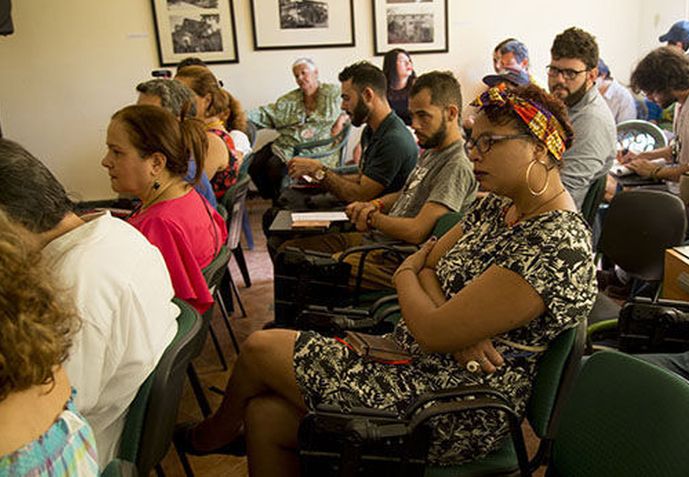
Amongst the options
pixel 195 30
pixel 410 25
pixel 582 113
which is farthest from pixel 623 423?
pixel 195 30

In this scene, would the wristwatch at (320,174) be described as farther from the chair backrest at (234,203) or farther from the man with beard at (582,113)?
the man with beard at (582,113)

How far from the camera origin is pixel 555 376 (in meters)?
1.43

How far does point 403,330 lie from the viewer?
178 centimetres

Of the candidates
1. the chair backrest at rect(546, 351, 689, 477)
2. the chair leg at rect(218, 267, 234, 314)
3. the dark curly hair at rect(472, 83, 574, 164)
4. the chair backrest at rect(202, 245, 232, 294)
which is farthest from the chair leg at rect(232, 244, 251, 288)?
the chair backrest at rect(546, 351, 689, 477)

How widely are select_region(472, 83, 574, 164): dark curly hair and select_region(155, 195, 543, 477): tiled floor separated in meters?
1.18

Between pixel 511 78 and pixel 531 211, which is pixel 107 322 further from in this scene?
pixel 511 78

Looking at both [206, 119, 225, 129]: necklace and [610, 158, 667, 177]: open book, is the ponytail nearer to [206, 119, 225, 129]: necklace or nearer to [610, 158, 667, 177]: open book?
[206, 119, 225, 129]: necklace

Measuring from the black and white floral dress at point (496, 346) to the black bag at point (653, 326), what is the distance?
15.6 inches

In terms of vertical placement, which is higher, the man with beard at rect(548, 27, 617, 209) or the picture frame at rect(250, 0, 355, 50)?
the picture frame at rect(250, 0, 355, 50)

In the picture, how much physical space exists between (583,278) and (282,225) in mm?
1361

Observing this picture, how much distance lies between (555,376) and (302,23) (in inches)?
190

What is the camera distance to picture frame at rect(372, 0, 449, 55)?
5625mm

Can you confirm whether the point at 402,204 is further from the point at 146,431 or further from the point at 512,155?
the point at 146,431

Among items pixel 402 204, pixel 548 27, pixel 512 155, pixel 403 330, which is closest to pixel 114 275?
pixel 403 330
